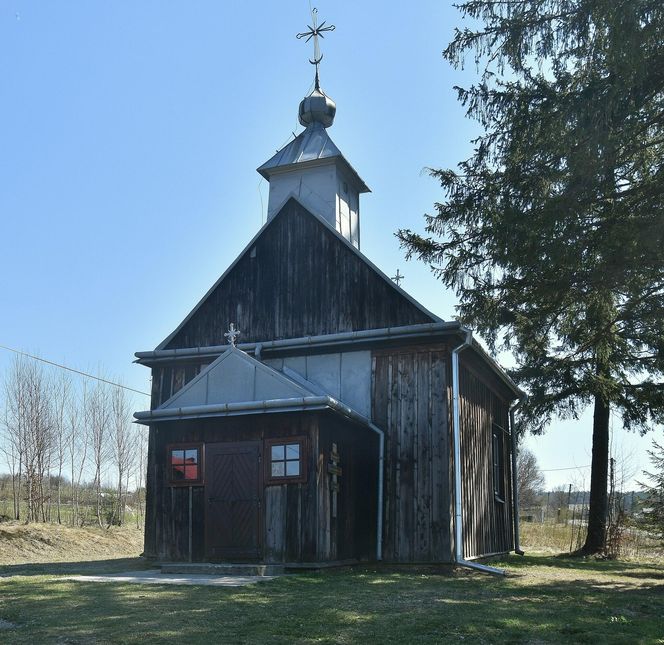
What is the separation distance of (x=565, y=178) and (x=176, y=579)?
7892 millimetres

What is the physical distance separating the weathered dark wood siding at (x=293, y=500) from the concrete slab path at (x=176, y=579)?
4.30ft

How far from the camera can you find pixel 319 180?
19250mm

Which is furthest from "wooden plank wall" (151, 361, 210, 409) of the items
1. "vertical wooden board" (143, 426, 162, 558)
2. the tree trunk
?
the tree trunk

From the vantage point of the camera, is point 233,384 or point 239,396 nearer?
point 239,396

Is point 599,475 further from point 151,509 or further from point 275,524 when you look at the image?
point 151,509

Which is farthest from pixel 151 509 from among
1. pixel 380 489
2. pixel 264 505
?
pixel 380 489

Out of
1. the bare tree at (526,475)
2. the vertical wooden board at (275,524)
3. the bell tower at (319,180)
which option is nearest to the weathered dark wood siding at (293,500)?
the vertical wooden board at (275,524)

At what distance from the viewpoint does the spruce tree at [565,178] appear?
31.8 feet

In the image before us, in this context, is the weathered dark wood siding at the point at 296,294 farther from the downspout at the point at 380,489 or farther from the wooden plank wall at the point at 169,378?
the downspout at the point at 380,489

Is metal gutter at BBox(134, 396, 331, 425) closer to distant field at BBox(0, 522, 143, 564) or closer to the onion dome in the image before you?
distant field at BBox(0, 522, 143, 564)

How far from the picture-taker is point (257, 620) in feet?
25.4

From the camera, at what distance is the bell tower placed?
19016mm

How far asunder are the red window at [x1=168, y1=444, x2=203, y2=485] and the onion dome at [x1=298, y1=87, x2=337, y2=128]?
10290 mm

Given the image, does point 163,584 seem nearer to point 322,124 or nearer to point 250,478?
point 250,478
